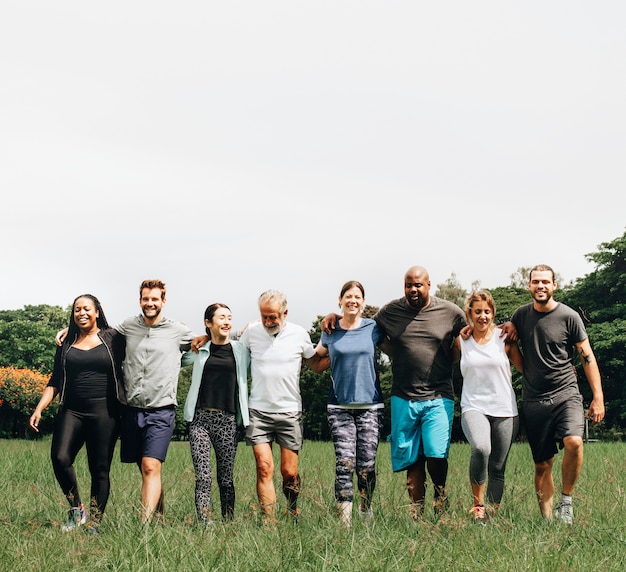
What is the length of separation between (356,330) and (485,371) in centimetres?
115

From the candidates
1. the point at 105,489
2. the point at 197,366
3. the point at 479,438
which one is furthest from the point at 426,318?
the point at 105,489

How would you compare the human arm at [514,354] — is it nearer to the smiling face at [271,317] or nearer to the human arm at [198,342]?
the smiling face at [271,317]

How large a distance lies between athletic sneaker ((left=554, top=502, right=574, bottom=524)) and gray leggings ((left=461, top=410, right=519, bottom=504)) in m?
0.52

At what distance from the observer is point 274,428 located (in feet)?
21.6

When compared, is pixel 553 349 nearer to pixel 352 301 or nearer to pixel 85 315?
pixel 352 301

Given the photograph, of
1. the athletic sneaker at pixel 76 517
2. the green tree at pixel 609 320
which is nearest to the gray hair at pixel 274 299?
the athletic sneaker at pixel 76 517

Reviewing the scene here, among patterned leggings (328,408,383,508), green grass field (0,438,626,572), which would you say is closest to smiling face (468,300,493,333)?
patterned leggings (328,408,383,508)

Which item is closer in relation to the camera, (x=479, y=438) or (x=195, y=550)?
(x=195, y=550)

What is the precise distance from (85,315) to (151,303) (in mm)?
597

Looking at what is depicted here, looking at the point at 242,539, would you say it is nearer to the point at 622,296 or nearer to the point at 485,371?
the point at 485,371

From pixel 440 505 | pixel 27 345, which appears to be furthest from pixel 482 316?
pixel 27 345

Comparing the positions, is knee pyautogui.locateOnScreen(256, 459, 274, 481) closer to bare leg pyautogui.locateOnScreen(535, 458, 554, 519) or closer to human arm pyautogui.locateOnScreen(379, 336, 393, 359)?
human arm pyautogui.locateOnScreen(379, 336, 393, 359)

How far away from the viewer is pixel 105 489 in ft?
21.7

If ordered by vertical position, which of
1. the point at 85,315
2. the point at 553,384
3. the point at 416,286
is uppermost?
the point at 416,286
